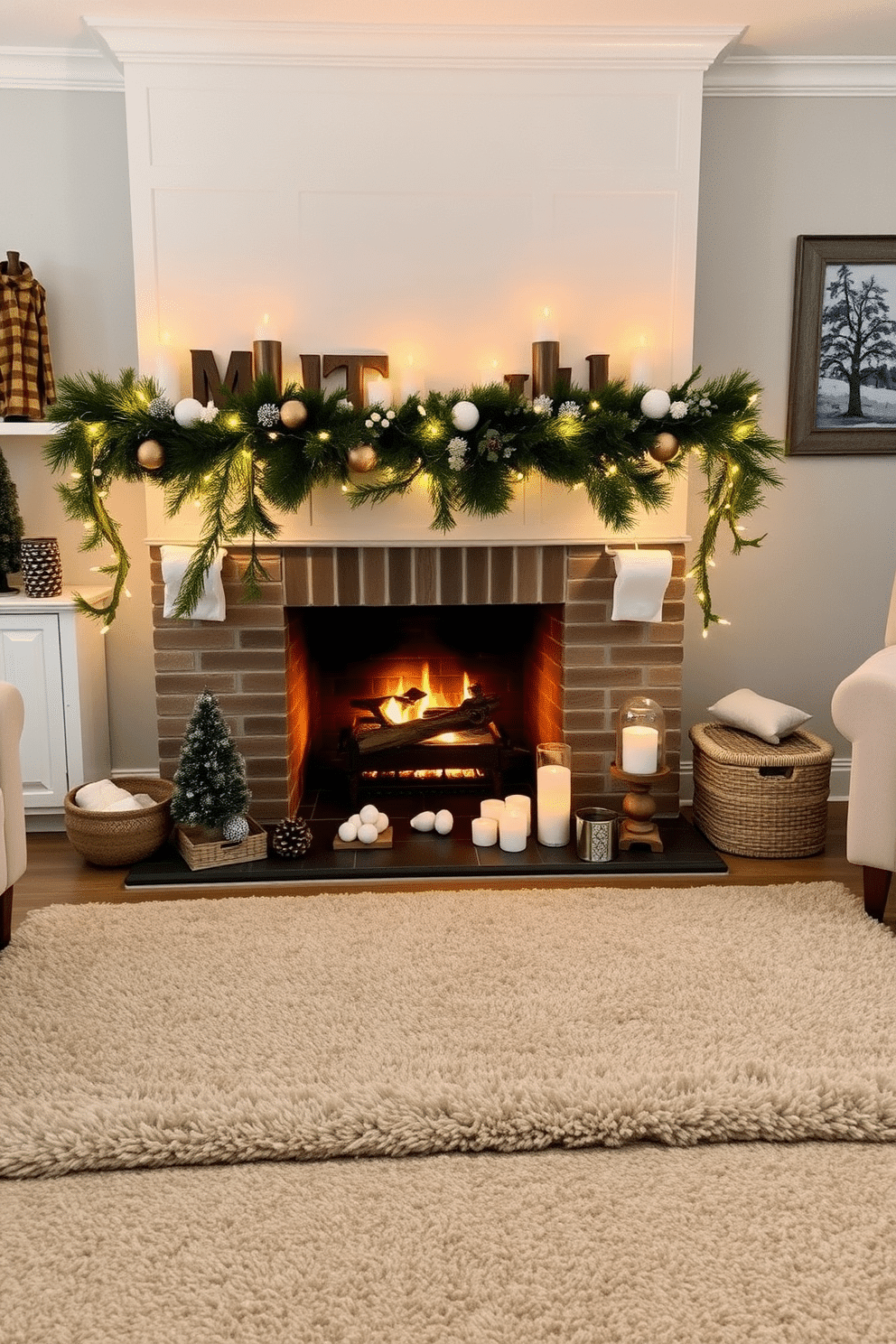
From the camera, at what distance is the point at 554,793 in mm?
3125

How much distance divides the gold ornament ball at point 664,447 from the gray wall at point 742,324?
61 cm

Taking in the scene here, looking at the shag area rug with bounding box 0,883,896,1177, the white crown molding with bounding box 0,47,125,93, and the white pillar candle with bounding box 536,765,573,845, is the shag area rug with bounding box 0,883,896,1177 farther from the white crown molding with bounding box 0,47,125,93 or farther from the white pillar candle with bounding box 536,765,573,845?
the white crown molding with bounding box 0,47,125,93

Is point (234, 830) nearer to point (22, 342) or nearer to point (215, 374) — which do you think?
point (215, 374)

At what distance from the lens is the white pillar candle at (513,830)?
10.2 ft

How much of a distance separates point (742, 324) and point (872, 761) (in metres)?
1.61

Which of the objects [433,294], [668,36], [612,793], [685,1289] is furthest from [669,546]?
[685,1289]

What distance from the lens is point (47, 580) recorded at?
10.8 feet

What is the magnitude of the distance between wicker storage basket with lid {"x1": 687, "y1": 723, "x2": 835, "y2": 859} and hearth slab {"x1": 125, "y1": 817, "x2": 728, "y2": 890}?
0.11 metres

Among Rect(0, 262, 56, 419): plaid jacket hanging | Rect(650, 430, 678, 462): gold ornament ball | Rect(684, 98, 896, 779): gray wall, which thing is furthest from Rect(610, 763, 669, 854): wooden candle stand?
Rect(0, 262, 56, 419): plaid jacket hanging

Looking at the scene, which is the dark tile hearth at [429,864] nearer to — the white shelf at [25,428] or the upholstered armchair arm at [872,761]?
the upholstered armchair arm at [872,761]

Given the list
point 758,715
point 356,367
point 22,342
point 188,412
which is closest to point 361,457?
point 356,367

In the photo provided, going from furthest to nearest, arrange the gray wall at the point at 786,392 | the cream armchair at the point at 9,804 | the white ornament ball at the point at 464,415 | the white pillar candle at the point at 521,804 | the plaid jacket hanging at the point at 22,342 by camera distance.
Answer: the gray wall at the point at 786,392 < the plaid jacket hanging at the point at 22,342 < the white pillar candle at the point at 521,804 < the white ornament ball at the point at 464,415 < the cream armchair at the point at 9,804

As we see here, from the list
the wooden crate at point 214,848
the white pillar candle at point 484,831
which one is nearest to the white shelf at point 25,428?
the wooden crate at point 214,848

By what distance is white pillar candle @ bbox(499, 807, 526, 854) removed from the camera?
123 inches
